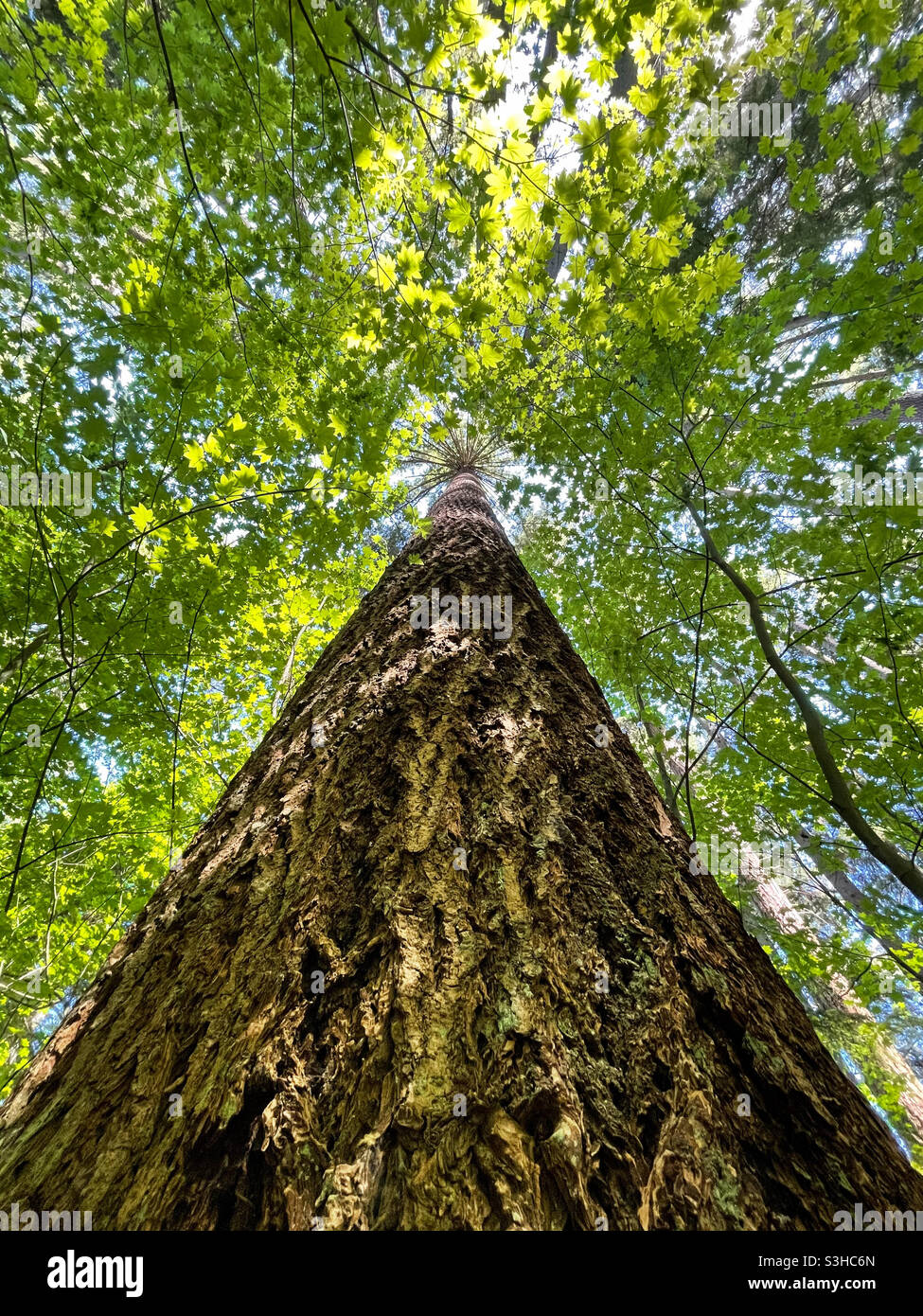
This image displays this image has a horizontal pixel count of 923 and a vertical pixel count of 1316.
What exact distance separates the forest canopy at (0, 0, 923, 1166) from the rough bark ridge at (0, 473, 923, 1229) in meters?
1.62

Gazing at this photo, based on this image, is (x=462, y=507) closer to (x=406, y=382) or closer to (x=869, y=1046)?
(x=406, y=382)

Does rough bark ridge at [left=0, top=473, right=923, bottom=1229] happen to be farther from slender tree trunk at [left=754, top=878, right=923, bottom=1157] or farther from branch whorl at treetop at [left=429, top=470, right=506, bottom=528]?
slender tree trunk at [left=754, top=878, right=923, bottom=1157]

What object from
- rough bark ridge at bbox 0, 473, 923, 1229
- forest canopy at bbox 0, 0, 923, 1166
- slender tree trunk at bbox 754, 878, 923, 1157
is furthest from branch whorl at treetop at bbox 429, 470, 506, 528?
slender tree trunk at bbox 754, 878, 923, 1157

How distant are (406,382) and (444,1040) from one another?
3323 millimetres

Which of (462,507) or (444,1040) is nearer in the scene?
(444,1040)

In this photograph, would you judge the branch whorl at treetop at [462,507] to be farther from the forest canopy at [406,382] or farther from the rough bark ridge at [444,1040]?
the rough bark ridge at [444,1040]

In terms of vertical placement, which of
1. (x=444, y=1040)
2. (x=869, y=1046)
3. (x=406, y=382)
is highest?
(x=406, y=382)

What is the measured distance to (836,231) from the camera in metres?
6.71

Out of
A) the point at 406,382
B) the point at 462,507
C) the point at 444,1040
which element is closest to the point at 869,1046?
the point at 462,507

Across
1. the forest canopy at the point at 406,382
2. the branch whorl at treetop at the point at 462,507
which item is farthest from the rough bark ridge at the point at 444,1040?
the branch whorl at treetop at the point at 462,507

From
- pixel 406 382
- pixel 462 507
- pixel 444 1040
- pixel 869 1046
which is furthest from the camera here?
pixel 869 1046

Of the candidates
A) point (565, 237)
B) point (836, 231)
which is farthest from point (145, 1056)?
point (836, 231)

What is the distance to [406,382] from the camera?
311 centimetres

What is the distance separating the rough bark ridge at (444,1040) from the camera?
688 millimetres
